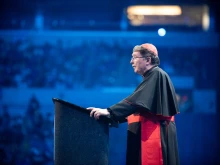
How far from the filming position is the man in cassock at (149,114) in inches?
87.9

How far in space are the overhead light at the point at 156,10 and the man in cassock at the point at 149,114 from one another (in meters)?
3.42

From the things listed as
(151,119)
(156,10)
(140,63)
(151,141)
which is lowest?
Answer: (151,141)

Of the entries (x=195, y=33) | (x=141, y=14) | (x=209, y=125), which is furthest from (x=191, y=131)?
(x=141, y=14)

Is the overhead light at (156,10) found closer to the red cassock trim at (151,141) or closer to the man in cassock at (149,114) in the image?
the man in cassock at (149,114)

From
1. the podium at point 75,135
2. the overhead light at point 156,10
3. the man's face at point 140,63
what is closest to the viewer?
the podium at point 75,135

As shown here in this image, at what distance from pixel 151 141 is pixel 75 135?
491 millimetres

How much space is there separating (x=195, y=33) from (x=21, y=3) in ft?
9.02

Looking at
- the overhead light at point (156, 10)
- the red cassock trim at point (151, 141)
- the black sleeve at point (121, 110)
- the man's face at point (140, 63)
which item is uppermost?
the overhead light at point (156, 10)

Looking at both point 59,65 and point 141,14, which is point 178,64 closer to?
point 141,14

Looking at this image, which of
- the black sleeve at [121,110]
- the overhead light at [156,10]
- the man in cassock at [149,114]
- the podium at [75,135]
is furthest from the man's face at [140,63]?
the overhead light at [156,10]

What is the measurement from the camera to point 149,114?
7.57 ft

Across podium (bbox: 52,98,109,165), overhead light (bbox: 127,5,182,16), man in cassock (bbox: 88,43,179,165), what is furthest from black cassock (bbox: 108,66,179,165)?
overhead light (bbox: 127,5,182,16)

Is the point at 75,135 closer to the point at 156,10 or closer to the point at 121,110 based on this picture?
the point at 121,110

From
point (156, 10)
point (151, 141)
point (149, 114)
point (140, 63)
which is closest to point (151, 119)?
point (149, 114)
